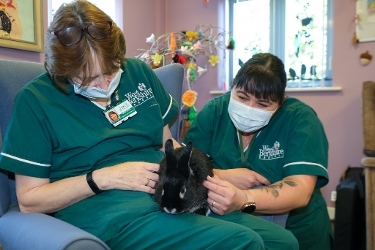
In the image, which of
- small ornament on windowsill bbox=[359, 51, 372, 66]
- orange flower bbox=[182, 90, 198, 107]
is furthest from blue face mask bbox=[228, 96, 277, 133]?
small ornament on windowsill bbox=[359, 51, 372, 66]

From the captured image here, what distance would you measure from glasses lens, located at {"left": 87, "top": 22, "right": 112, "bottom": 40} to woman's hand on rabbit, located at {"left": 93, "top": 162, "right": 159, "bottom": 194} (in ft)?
1.20

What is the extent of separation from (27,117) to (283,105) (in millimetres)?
845

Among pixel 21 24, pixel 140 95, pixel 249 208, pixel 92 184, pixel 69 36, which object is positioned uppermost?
pixel 21 24

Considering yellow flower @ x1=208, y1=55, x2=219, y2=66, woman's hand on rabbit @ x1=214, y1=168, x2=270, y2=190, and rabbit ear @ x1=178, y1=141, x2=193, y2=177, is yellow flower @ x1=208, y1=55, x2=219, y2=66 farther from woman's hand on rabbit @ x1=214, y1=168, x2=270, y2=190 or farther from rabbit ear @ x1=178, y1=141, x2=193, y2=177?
rabbit ear @ x1=178, y1=141, x2=193, y2=177

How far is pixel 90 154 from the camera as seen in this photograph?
3.47 ft

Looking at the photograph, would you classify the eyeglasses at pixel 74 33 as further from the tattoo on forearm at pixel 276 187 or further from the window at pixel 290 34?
the window at pixel 290 34

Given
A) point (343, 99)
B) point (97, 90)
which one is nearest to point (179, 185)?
point (97, 90)

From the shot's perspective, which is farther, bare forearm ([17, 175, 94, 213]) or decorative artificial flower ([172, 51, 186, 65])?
decorative artificial flower ([172, 51, 186, 65])

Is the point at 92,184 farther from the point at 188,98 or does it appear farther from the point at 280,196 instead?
the point at 188,98

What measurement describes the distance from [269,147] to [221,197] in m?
0.36

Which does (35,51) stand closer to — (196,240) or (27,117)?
(27,117)

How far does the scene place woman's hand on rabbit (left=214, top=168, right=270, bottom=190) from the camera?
1.21 m

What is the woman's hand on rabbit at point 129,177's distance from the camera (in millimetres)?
981

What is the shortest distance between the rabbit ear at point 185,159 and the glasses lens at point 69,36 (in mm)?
411
